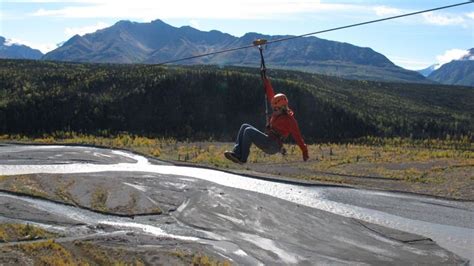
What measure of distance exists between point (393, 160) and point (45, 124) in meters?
53.3

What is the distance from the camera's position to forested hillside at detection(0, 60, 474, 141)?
84562 mm

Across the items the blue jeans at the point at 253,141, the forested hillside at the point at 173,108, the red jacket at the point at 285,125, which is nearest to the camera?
the red jacket at the point at 285,125

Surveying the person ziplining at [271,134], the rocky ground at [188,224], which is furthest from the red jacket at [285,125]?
the rocky ground at [188,224]

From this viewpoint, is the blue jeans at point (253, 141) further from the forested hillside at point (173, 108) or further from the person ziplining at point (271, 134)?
the forested hillside at point (173, 108)

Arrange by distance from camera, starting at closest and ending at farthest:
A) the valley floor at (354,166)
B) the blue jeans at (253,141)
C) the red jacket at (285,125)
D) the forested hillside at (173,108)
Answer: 1. the red jacket at (285,125)
2. the blue jeans at (253,141)
3. the valley floor at (354,166)
4. the forested hillside at (173,108)

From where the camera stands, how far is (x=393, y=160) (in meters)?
57.3

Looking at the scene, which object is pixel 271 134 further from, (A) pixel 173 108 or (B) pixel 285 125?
(A) pixel 173 108

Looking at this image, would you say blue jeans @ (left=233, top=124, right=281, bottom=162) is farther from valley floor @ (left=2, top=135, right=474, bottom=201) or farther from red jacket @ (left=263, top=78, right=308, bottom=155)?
valley floor @ (left=2, top=135, right=474, bottom=201)

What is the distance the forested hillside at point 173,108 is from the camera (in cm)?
8456

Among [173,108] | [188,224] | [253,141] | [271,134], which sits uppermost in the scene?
[271,134]

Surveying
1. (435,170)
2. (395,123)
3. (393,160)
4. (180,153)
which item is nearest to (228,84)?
(395,123)

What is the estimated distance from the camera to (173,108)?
9212cm

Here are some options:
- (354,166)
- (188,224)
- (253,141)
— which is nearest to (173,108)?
(354,166)

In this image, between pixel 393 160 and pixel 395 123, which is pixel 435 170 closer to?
pixel 393 160
